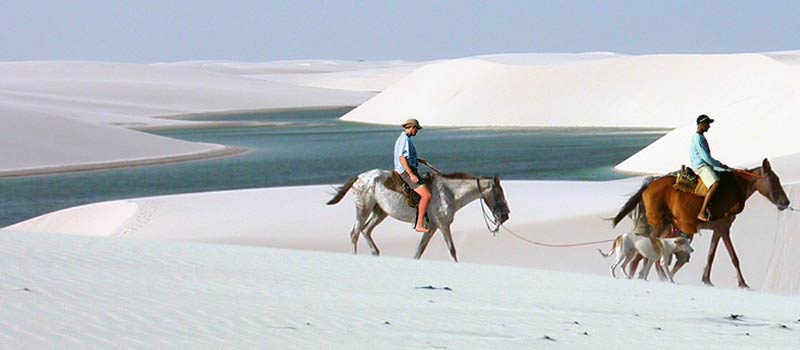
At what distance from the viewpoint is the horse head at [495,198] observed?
13.2 meters

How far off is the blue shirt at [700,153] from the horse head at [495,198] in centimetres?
180

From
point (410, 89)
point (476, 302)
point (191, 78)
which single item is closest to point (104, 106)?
point (410, 89)

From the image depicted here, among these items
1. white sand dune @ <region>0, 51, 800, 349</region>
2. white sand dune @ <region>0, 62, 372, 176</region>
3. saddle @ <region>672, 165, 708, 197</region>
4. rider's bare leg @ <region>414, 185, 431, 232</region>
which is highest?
saddle @ <region>672, 165, 708, 197</region>

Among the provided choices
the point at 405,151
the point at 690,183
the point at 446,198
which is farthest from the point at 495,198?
the point at 690,183

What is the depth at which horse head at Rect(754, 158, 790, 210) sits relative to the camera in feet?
43.3

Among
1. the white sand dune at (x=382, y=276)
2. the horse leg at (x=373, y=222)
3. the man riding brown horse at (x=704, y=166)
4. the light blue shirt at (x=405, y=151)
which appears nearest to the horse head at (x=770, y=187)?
the man riding brown horse at (x=704, y=166)

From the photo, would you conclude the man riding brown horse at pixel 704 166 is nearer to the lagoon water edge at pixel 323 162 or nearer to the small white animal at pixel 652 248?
the small white animal at pixel 652 248

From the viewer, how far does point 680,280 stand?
15.1 meters

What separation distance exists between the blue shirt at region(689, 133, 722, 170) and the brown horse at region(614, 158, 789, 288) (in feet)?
0.89

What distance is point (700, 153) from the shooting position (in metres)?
12.8

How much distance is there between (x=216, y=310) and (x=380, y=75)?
6607 inches

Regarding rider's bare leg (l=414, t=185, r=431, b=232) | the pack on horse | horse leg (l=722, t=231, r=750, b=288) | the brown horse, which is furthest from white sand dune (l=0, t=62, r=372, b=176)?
horse leg (l=722, t=231, r=750, b=288)

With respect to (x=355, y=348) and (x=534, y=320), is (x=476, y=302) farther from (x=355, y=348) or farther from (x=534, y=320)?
(x=355, y=348)

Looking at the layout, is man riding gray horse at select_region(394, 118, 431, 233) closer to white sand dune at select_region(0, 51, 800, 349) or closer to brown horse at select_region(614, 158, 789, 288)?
white sand dune at select_region(0, 51, 800, 349)
